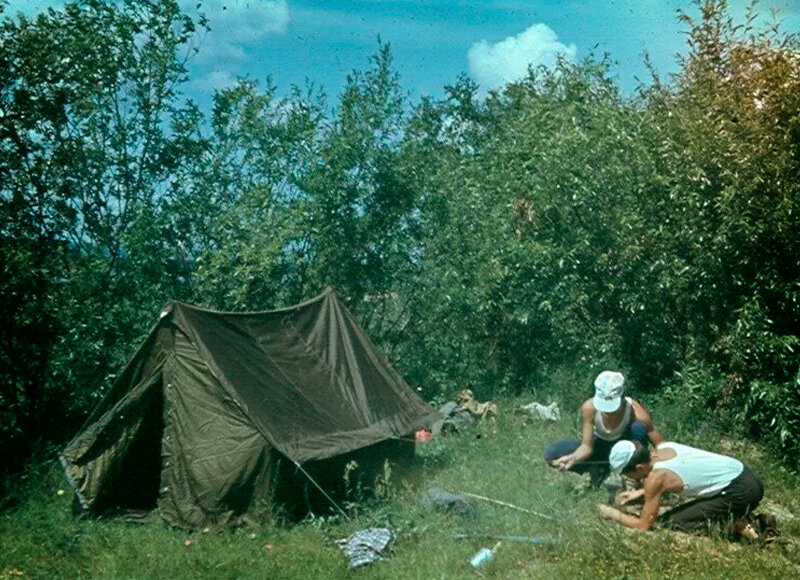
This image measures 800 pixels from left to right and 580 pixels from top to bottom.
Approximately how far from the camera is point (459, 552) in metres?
6.97

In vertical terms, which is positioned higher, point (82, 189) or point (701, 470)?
point (82, 189)

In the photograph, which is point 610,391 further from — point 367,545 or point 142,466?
point 142,466

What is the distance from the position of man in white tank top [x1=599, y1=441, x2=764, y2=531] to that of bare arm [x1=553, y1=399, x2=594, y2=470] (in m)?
1.14

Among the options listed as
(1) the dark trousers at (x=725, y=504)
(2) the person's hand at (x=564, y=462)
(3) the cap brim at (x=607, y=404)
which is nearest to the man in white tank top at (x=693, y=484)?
(1) the dark trousers at (x=725, y=504)

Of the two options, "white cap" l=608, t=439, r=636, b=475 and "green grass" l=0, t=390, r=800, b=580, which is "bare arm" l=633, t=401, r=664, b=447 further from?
"white cap" l=608, t=439, r=636, b=475

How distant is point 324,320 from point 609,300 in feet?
14.5

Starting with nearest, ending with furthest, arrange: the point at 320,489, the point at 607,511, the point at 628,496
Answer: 1. the point at 607,511
2. the point at 628,496
3. the point at 320,489

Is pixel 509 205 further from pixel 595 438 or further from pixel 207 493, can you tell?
pixel 207 493

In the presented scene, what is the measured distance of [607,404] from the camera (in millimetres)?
8125

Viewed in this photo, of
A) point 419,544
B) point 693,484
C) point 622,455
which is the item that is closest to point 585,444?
point 622,455

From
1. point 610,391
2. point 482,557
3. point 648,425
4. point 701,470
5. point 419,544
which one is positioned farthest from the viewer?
point 648,425

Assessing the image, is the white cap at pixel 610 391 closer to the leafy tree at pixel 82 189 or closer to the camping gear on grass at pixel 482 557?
the camping gear on grass at pixel 482 557

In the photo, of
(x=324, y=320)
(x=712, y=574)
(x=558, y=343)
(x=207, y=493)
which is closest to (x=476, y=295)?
(x=558, y=343)

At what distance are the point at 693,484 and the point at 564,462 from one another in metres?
1.65
